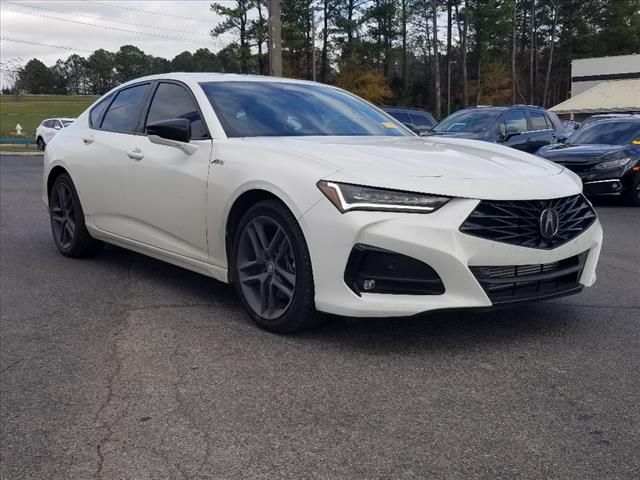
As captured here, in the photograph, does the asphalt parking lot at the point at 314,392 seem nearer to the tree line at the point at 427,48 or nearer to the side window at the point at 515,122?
the side window at the point at 515,122

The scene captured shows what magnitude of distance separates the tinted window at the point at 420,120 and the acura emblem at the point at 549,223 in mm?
17685

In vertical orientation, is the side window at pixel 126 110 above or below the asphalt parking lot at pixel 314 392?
above

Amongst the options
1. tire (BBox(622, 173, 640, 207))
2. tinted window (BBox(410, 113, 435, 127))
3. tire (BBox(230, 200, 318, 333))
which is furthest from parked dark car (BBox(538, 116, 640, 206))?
tinted window (BBox(410, 113, 435, 127))

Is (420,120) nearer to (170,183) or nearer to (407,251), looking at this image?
(170,183)

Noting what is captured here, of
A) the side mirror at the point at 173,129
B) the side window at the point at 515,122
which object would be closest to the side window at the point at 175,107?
the side mirror at the point at 173,129

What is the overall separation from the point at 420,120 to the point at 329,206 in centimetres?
1857

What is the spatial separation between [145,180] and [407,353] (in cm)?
238

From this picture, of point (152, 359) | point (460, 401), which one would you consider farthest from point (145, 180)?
point (460, 401)

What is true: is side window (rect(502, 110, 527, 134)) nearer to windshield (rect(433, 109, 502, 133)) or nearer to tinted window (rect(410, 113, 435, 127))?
windshield (rect(433, 109, 502, 133))

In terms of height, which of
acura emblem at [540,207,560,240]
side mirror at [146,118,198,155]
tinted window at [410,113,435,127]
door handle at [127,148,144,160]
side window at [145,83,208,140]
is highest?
tinted window at [410,113,435,127]

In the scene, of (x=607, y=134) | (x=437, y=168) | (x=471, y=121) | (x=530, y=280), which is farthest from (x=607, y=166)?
(x=437, y=168)

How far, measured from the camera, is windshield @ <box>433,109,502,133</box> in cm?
1323

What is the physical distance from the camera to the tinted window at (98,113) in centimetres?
605

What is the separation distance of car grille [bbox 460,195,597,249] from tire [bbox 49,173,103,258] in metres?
3.78
